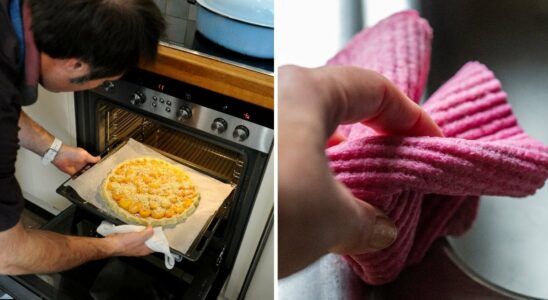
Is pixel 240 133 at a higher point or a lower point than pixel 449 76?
lower

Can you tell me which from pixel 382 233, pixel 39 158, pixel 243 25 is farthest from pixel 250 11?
pixel 39 158

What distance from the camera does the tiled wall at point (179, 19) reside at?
2.20ft

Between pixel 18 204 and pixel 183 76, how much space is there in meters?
0.26

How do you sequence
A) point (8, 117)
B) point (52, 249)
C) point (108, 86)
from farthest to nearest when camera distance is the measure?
point (108, 86)
point (52, 249)
point (8, 117)

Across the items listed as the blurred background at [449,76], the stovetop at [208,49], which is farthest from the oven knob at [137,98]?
the blurred background at [449,76]

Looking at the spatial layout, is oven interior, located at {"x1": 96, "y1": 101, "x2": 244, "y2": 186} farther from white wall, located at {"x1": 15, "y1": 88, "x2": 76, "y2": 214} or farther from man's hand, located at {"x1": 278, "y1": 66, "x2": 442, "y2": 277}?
man's hand, located at {"x1": 278, "y1": 66, "x2": 442, "y2": 277}

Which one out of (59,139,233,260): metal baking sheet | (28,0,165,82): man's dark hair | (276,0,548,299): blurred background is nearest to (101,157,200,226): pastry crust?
(59,139,233,260): metal baking sheet

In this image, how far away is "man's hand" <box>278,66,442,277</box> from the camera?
0.60ft

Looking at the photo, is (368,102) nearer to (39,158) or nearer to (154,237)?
(154,237)

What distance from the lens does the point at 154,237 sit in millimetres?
684

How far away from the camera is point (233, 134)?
636mm

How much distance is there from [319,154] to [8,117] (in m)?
0.44

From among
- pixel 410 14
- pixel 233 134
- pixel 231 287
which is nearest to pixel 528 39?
pixel 410 14

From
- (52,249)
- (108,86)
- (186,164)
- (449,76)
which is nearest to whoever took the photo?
(449,76)
